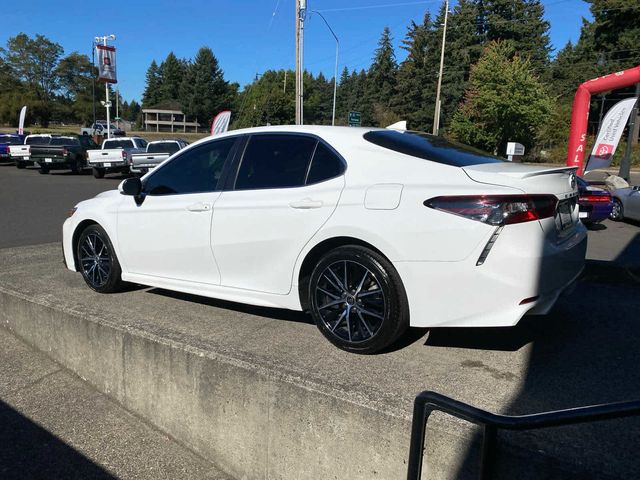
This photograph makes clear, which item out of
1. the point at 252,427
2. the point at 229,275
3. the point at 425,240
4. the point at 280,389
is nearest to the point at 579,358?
the point at 425,240

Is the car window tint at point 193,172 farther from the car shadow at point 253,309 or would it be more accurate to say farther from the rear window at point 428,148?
the rear window at point 428,148

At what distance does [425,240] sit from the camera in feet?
10.2

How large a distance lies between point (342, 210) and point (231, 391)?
1346 millimetres

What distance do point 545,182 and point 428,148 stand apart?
81 cm

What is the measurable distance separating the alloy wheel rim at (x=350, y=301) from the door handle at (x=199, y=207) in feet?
3.90

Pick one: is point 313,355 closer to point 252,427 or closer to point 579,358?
point 252,427

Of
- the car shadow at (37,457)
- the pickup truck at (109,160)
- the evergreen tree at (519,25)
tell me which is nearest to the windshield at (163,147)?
the pickup truck at (109,160)

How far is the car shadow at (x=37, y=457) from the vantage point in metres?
3.51

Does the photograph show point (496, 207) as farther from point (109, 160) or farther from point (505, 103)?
point (505, 103)

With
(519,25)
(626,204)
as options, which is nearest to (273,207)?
(626,204)

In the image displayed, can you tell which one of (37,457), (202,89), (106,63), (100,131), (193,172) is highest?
(202,89)

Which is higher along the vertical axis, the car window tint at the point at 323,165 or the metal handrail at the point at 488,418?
the car window tint at the point at 323,165

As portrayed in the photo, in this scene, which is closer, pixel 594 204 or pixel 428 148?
pixel 428 148

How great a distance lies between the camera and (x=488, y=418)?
1968 millimetres
